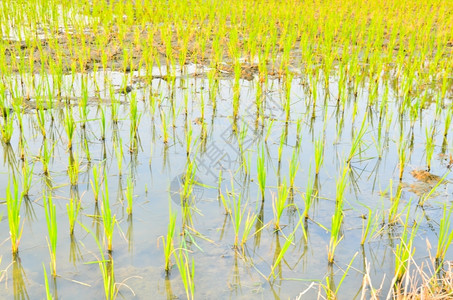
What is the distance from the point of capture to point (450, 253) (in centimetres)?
217

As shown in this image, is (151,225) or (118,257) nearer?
(118,257)

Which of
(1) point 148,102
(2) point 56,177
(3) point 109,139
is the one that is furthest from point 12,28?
(2) point 56,177

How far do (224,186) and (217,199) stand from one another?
16 cm

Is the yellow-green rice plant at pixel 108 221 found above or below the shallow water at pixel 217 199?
above

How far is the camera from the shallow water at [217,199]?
6.44 ft

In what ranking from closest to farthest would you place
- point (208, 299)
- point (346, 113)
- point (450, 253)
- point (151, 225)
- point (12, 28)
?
point (208, 299)
point (450, 253)
point (151, 225)
point (346, 113)
point (12, 28)

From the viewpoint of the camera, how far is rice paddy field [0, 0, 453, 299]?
6.40ft

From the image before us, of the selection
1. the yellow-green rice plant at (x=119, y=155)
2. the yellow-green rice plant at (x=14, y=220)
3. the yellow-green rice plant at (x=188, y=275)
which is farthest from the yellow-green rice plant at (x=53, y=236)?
the yellow-green rice plant at (x=119, y=155)

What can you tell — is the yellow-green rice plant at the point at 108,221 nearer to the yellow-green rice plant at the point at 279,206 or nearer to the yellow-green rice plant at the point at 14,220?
the yellow-green rice plant at the point at 14,220

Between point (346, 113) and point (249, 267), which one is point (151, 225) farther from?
point (346, 113)

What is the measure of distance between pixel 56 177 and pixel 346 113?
2344 millimetres

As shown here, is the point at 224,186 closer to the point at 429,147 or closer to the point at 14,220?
the point at 14,220

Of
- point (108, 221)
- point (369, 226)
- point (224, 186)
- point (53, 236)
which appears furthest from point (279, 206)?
point (53, 236)

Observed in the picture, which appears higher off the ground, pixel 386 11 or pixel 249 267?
pixel 386 11
